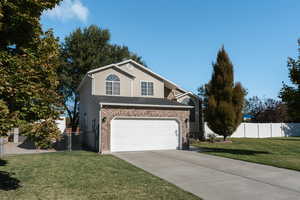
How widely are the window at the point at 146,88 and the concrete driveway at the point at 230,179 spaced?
420 inches

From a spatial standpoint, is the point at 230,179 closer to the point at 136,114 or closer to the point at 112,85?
the point at 136,114

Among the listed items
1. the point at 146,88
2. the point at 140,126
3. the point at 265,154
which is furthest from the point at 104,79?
the point at 265,154

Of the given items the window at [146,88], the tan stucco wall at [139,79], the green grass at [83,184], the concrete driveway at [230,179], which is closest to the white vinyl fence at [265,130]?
the tan stucco wall at [139,79]

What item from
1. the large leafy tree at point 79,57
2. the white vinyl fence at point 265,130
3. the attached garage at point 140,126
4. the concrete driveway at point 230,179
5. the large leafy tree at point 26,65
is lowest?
the white vinyl fence at point 265,130

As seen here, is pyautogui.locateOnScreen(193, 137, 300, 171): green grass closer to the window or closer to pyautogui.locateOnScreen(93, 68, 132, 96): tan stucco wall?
the window

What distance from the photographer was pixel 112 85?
1975 centimetres

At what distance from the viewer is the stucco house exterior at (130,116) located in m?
15.3

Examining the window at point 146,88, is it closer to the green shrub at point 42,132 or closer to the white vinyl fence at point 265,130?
the green shrub at point 42,132

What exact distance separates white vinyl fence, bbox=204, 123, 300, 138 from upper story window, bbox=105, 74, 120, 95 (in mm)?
18708

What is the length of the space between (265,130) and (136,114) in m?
25.0

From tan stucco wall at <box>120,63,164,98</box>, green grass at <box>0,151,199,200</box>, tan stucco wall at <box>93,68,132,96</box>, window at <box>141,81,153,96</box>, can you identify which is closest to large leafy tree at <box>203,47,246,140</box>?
tan stucco wall at <box>120,63,164,98</box>

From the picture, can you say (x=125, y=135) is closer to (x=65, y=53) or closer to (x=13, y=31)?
(x=13, y=31)

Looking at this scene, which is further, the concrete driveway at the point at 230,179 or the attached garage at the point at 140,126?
the attached garage at the point at 140,126

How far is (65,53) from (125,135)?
21.0 meters
